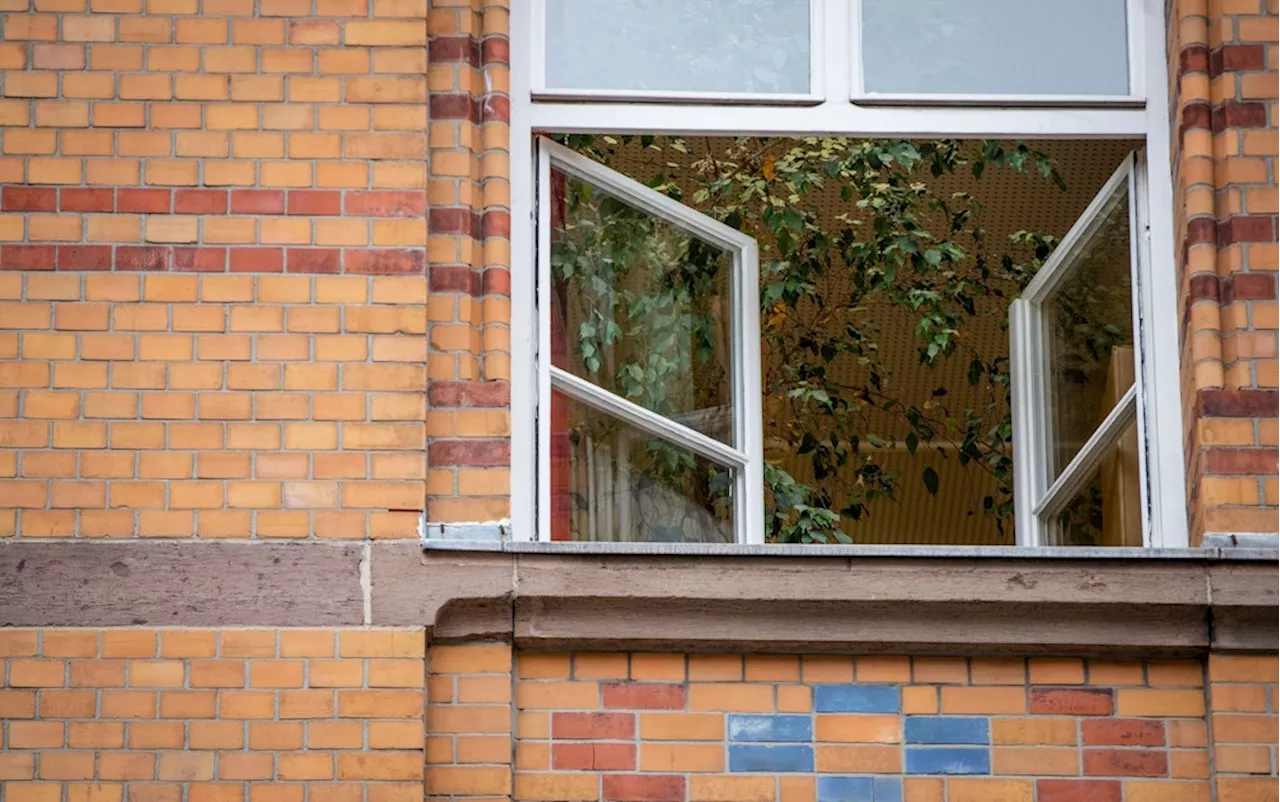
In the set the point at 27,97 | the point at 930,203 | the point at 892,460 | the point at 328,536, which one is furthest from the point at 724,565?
the point at 892,460

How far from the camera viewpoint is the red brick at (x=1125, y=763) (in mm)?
4711

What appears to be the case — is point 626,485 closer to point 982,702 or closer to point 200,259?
point 982,702

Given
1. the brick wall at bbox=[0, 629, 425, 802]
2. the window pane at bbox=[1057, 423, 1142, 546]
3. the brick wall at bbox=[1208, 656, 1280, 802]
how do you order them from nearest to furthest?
the brick wall at bbox=[0, 629, 425, 802]
the brick wall at bbox=[1208, 656, 1280, 802]
the window pane at bbox=[1057, 423, 1142, 546]

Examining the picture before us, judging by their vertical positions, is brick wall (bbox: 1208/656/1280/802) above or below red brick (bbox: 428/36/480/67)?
below

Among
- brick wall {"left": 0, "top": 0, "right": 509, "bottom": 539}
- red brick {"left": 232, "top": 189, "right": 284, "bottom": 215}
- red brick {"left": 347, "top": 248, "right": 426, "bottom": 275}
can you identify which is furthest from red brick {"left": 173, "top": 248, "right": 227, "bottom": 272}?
red brick {"left": 347, "top": 248, "right": 426, "bottom": 275}

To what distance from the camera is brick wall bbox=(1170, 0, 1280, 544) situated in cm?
484

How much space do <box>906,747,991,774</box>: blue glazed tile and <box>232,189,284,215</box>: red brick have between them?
6.87 feet

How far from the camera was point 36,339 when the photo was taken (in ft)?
15.6

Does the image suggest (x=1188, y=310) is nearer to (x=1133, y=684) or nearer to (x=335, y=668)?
(x=1133, y=684)

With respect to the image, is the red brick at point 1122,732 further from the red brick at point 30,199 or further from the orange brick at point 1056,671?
the red brick at point 30,199

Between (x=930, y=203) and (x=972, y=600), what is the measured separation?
133 inches

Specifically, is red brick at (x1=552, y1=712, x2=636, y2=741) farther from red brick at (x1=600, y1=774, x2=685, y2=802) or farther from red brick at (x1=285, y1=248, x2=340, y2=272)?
red brick at (x1=285, y1=248, x2=340, y2=272)

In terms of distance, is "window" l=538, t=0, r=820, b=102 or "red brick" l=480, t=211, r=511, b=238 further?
"window" l=538, t=0, r=820, b=102

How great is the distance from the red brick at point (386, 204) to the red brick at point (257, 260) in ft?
0.70
